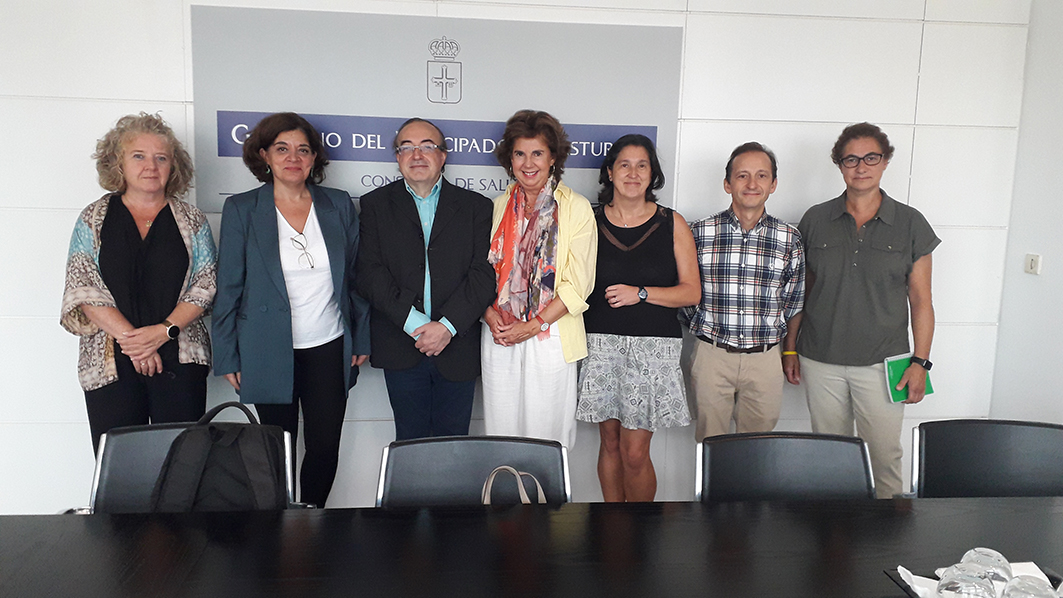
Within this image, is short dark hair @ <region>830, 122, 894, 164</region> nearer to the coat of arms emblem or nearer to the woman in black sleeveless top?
the woman in black sleeveless top

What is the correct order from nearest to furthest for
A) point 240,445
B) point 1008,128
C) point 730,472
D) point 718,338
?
point 240,445
point 730,472
point 718,338
point 1008,128

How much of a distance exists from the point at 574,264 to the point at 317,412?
131 centimetres

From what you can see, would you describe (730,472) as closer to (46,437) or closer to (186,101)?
(186,101)

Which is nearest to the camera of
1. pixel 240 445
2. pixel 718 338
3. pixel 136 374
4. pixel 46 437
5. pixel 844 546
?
pixel 844 546

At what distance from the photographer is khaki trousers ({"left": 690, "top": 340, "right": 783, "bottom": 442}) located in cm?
311

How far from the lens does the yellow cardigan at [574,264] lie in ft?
9.55

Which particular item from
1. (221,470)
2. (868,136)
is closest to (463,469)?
(221,470)

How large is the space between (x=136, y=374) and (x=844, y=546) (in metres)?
2.66

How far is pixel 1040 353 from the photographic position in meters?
3.50

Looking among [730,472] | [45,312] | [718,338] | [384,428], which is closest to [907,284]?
[718,338]

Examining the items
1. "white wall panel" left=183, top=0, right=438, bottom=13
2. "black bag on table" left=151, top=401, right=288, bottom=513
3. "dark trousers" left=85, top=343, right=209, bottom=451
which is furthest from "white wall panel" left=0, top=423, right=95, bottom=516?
"white wall panel" left=183, top=0, right=438, bottom=13

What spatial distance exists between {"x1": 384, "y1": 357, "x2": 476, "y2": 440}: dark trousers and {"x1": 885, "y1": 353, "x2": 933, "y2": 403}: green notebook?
1.87m

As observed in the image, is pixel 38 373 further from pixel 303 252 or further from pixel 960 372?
pixel 960 372

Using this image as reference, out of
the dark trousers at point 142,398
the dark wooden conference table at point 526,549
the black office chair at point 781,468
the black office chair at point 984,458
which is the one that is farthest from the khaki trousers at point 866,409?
the dark trousers at point 142,398
